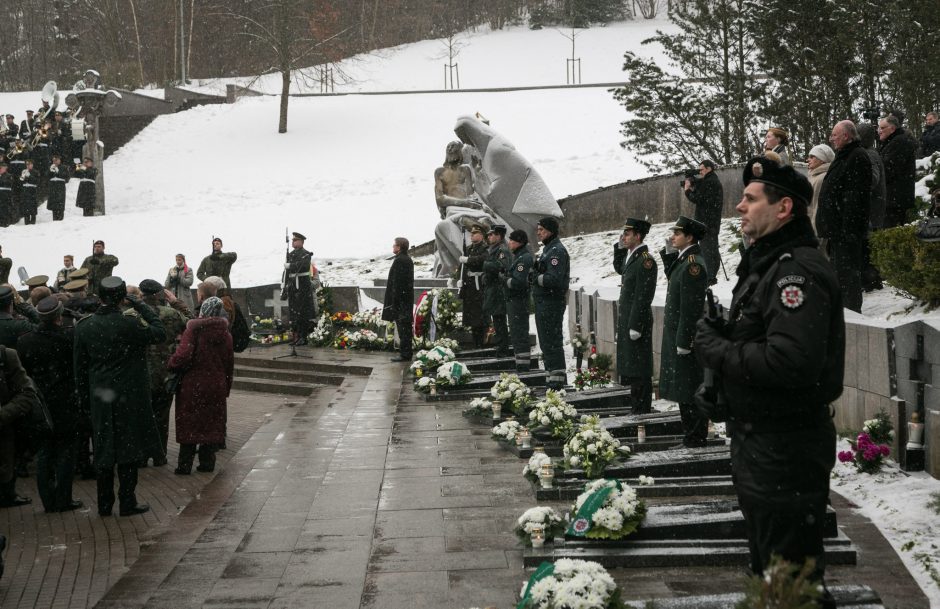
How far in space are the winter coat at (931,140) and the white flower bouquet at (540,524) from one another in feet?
33.7

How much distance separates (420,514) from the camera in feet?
22.0

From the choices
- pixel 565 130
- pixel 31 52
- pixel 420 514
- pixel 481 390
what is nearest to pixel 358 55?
A: pixel 31 52

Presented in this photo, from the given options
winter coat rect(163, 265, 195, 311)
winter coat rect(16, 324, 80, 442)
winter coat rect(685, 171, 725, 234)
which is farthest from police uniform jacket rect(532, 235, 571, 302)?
winter coat rect(163, 265, 195, 311)

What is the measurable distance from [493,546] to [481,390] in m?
5.81

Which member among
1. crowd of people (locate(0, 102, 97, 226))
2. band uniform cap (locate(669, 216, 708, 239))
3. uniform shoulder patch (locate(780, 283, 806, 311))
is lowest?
uniform shoulder patch (locate(780, 283, 806, 311))

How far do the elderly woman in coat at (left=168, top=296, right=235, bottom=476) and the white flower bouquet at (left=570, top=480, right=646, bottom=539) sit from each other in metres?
4.59

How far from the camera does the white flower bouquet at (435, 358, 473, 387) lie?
1159 centimetres

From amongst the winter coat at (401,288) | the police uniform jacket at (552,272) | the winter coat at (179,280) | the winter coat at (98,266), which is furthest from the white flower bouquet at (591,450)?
the winter coat at (98,266)

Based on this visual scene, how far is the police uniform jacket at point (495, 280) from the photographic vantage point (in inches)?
516

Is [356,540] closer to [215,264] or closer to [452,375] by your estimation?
[452,375]

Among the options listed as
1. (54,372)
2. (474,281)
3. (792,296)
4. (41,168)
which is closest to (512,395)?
(54,372)

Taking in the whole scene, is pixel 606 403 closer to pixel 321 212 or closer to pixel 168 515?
pixel 168 515

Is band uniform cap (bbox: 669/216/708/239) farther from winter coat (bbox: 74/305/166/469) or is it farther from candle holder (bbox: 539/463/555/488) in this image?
winter coat (bbox: 74/305/166/469)

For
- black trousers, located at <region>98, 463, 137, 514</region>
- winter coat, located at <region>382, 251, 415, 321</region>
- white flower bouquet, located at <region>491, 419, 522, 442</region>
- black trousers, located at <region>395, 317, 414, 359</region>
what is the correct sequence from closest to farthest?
black trousers, located at <region>98, 463, 137, 514</region> < white flower bouquet, located at <region>491, 419, 522, 442</region> < winter coat, located at <region>382, 251, 415, 321</region> < black trousers, located at <region>395, 317, 414, 359</region>
